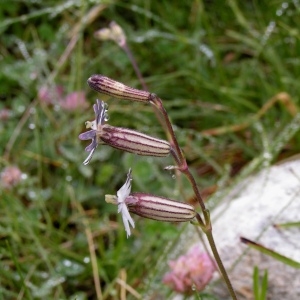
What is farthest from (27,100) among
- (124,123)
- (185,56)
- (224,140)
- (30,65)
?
(224,140)

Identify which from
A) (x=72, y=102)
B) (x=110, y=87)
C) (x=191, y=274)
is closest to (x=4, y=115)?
(x=72, y=102)

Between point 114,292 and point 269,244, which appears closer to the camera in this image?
point 269,244

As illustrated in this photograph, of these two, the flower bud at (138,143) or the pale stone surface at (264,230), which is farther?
the pale stone surface at (264,230)

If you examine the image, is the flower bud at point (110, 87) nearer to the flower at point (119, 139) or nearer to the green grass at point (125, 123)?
the flower at point (119, 139)

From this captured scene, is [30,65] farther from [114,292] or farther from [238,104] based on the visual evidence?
[114,292]

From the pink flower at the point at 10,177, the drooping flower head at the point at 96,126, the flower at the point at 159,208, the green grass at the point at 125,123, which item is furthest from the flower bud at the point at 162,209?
the pink flower at the point at 10,177

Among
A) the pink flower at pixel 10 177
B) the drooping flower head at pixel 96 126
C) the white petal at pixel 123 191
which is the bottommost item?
the pink flower at pixel 10 177

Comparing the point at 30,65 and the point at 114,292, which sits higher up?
the point at 30,65
